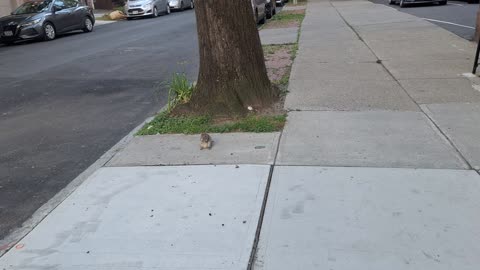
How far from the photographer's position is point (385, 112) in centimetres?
629

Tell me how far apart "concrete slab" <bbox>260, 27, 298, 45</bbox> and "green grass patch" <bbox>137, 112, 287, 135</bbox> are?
7409 mm

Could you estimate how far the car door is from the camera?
63.4 ft

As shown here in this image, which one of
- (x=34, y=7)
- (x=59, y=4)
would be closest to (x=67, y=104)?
(x=34, y=7)

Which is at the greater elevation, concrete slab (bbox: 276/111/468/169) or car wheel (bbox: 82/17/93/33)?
concrete slab (bbox: 276/111/468/169)

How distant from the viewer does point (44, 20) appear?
18625 millimetres

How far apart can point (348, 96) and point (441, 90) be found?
1366mm

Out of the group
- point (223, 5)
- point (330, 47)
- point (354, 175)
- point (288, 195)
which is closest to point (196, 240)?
point (288, 195)

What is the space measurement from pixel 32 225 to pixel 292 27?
14111 mm

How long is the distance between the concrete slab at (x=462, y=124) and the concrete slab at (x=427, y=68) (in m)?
1.80

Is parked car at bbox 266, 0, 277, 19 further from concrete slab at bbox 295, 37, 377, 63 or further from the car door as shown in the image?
concrete slab at bbox 295, 37, 377, 63

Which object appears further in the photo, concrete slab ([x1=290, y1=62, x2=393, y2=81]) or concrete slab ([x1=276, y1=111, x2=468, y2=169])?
concrete slab ([x1=290, y1=62, x2=393, y2=81])

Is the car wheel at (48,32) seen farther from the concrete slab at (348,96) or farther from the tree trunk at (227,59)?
the tree trunk at (227,59)

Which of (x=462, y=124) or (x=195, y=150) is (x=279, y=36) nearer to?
(x=462, y=124)

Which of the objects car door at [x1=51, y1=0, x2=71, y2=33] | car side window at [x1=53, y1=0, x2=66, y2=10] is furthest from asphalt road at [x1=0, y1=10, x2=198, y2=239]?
car side window at [x1=53, y1=0, x2=66, y2=10]
